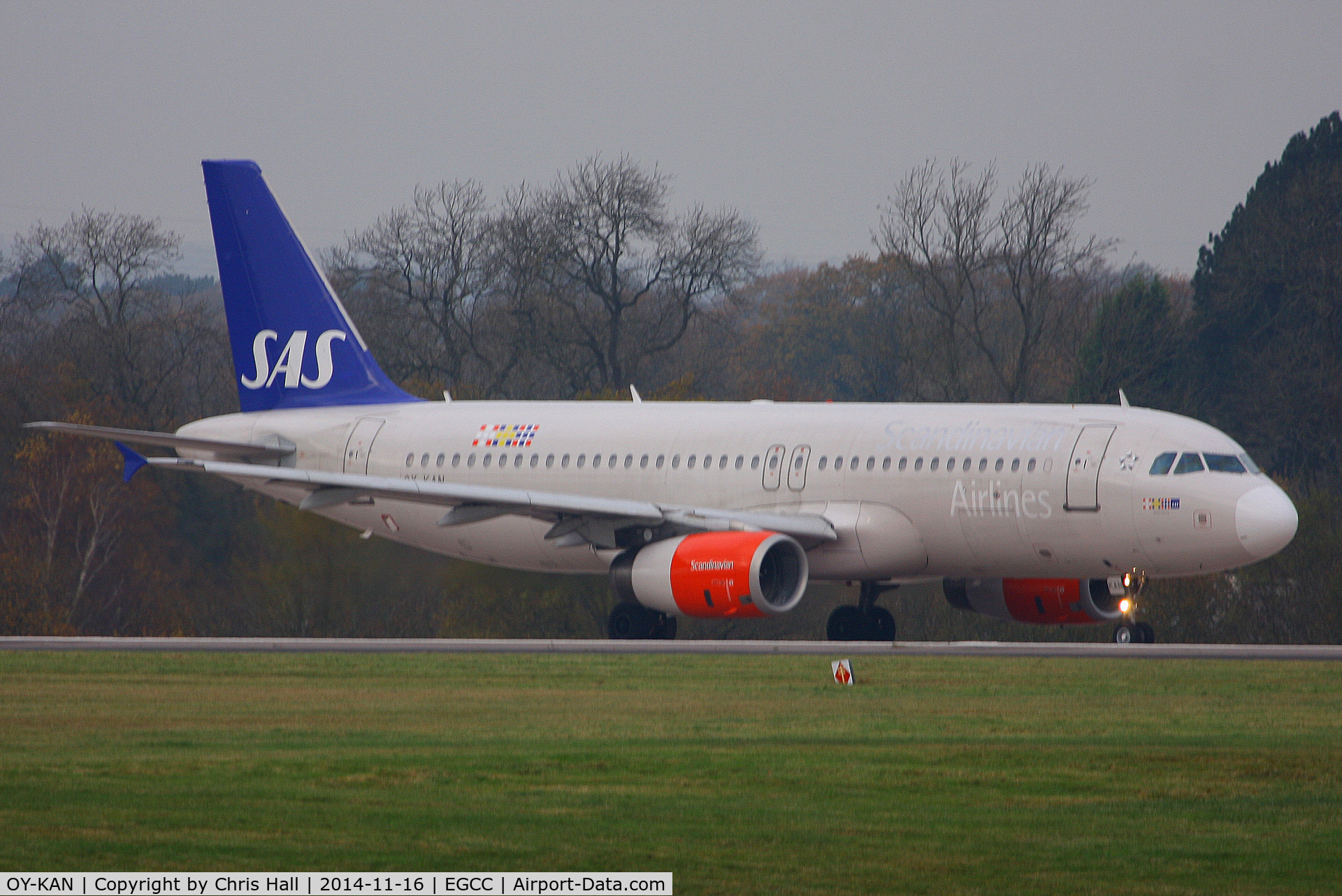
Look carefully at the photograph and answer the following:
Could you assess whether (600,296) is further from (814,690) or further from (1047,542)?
(814,690)

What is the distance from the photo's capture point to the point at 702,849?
1117 cm

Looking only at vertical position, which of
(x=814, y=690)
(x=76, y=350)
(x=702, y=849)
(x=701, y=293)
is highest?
(x=701, y=293)

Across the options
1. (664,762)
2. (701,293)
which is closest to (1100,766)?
(664,762)

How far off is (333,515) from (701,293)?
92.7 feet

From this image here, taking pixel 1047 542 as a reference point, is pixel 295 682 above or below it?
below

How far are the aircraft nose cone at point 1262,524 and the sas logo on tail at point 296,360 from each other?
15.7 meters

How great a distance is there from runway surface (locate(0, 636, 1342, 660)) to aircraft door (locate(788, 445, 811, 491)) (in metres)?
3.09

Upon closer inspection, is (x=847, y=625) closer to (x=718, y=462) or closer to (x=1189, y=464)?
(x=718, y=462)

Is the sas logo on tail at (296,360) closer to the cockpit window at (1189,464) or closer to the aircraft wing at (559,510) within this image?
the aircraft wing at (559,510)

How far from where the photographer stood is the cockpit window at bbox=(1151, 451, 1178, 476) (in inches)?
1043

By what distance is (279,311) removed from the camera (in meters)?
34.8

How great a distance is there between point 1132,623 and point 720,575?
5.88m

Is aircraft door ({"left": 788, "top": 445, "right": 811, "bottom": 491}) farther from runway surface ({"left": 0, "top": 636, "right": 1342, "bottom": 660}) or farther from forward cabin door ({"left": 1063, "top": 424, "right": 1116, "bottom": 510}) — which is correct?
forward cabin door ({"left": 1063, "top": 424, "right": 1116, "bottom": 510})

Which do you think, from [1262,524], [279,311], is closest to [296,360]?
[279,311]
